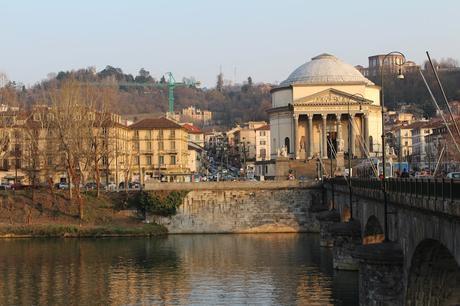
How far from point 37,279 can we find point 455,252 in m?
33.8

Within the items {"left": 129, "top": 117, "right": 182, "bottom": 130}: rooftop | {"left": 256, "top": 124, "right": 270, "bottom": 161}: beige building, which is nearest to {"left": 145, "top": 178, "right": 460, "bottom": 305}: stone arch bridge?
{"left": 129, "top": 117, "right": 182, "bottom": 130}: rooftop

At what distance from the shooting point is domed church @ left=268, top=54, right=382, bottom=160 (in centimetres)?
11219

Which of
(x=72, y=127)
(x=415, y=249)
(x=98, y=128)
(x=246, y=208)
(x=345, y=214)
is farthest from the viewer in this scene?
(x=98, y=128)

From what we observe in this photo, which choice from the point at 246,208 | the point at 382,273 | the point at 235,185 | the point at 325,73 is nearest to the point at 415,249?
the point at 382,273

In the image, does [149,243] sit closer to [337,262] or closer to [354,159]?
[337,262]

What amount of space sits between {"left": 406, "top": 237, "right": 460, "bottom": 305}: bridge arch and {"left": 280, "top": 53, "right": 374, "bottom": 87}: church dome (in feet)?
284

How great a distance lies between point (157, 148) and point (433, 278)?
91.0 metres

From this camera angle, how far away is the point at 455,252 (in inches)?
880

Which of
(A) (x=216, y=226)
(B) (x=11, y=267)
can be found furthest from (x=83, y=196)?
(B) (x=11, y=267)

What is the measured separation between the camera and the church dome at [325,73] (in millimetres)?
117375

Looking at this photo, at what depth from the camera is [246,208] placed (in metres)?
86.2

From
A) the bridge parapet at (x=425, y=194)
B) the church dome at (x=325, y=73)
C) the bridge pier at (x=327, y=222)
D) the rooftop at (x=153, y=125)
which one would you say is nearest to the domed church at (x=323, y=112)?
the church dome at (x=325, y=73)

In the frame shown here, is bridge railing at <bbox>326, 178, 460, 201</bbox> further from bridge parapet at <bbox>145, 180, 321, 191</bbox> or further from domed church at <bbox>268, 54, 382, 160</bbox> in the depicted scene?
domed church at <bbox>268, 54, 382, 160</bbox>

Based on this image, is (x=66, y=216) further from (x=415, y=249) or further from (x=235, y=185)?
(x=415, y=249)
